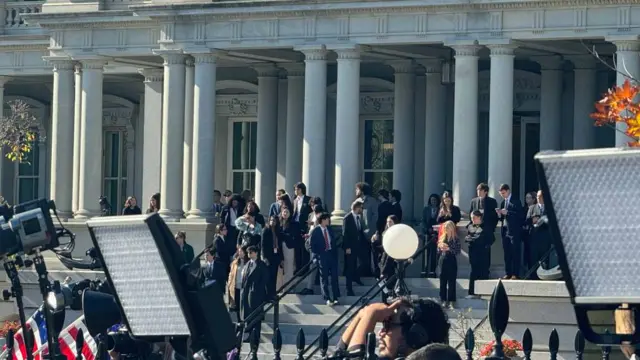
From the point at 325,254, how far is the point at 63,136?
10.2 meters

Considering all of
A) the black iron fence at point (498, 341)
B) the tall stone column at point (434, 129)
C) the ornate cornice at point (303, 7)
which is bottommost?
the black iron fence at point (498, 341)

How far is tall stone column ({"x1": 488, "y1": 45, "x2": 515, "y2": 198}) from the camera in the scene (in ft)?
93.0

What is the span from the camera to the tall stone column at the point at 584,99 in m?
31.0

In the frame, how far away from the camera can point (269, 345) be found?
24.8m

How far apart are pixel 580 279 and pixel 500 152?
22684 millimetres

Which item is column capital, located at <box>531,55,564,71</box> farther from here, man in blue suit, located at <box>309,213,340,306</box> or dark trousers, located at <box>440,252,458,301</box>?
dark trousers, located at <box>440,252,458,301</box>

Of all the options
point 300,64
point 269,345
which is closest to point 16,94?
point 300,64

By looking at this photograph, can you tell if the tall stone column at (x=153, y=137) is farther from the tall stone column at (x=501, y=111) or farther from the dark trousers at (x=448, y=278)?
the dark trousers at (x=448, y=278)

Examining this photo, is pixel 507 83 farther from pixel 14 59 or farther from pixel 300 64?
pixel 14 59

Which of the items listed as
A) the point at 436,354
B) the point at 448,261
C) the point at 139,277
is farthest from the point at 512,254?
the point at 436,354

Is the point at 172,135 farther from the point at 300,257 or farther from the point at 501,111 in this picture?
the point at 501,111

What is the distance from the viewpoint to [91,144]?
1303 inches

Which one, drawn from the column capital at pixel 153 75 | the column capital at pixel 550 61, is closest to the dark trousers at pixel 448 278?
the column capital at pixel 550 61

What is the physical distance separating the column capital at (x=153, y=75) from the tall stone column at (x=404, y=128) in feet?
16.5
